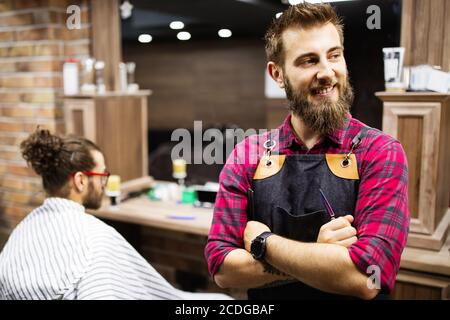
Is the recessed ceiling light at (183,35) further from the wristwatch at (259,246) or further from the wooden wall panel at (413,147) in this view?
the wristwatch at (259,246)

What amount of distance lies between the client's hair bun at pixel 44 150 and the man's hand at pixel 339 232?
1.03 m

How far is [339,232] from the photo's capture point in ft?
3.94

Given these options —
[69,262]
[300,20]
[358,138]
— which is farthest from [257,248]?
[69,262]

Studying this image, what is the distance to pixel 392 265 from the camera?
3.83 ft

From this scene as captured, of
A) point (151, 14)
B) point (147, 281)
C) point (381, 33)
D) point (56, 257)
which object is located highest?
point (151, 14)

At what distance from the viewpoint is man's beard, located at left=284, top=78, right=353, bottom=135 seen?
51.0 inches

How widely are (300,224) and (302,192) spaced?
0.09 m

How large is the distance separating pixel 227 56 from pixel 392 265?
2.12 m

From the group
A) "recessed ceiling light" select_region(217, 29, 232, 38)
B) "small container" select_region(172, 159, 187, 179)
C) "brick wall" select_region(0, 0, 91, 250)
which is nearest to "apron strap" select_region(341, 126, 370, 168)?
"recessed ceiling light" select_region(217, 29, 232, 38)

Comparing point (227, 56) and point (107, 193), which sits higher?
point (227, 56)
